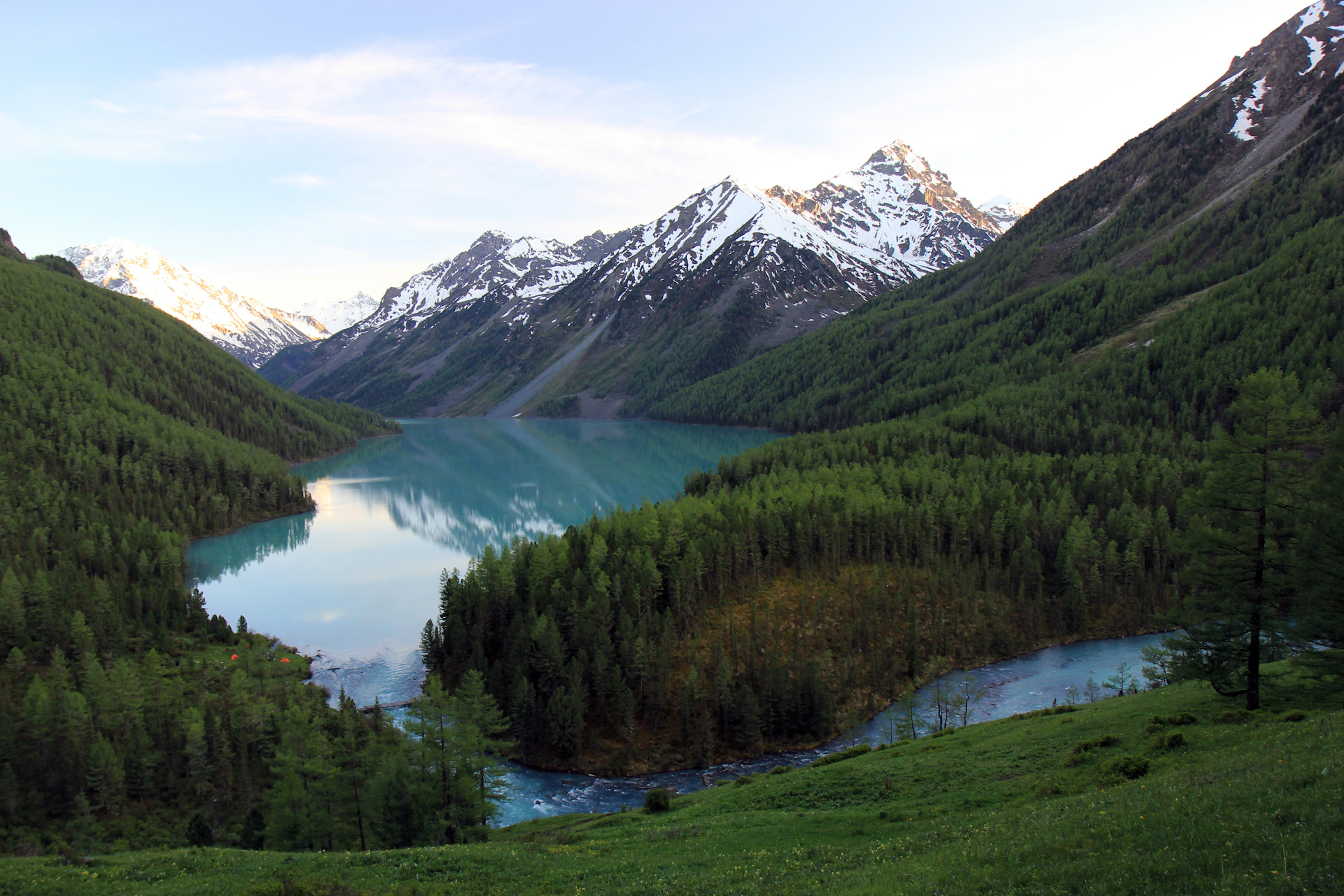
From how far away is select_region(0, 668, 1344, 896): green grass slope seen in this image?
1548 centimetres

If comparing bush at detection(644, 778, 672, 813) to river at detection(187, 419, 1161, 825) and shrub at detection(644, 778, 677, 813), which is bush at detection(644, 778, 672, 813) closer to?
shrub at detection(644, 778, 677, 813)

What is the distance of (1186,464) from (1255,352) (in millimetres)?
54995

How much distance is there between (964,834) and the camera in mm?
22625

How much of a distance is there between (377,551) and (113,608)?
44.6 m

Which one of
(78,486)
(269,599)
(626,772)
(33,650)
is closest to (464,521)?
(269,599)

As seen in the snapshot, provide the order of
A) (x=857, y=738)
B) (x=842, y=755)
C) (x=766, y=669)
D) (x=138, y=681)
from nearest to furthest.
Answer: (x=842, y=755), (x=138, y=681), (x=857, y=738), (x=766, y=669)

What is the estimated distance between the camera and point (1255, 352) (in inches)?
5423

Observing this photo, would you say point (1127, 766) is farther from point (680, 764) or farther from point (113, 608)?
point (113, 608)

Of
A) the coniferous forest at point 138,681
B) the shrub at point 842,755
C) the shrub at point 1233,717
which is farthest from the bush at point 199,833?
the shrub at point 1233,717

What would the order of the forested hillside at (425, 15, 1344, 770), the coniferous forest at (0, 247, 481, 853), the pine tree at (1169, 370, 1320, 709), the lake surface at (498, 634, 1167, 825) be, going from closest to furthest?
1. the pine tree at (1169, 370, 1320, 709)
2. the coniferous forest at (0, 247, 481, 853)
3. the lake surface at (498, 634, 1167, 825)
4. the forested hillside at (425, 15, 1344, 770)

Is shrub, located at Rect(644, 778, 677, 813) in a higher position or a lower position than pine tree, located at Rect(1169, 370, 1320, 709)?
lower

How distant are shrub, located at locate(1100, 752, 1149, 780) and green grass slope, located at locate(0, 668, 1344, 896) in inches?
2.2

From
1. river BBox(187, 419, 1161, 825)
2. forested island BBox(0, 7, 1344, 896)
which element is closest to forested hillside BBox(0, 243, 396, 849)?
forested island BBox(0, 7, 1344, 896)

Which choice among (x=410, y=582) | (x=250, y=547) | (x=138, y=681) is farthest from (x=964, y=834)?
(x=250, y=547)
